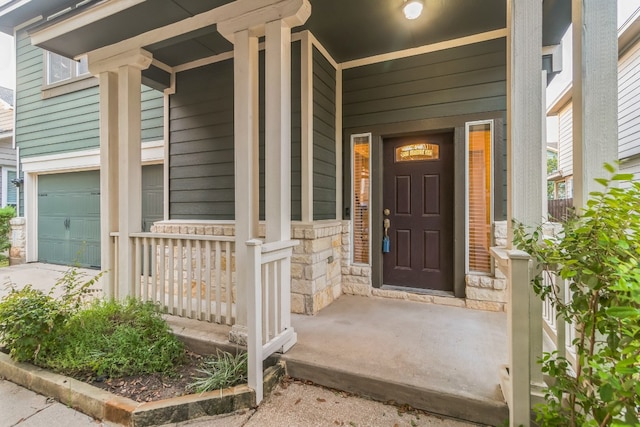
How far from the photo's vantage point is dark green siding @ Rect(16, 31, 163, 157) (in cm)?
494

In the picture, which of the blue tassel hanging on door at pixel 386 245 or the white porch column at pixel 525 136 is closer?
the white porch column at pixel 525 136

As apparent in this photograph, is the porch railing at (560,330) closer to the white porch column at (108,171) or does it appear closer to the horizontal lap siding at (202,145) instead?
the horizontal lap siding at (202,145)

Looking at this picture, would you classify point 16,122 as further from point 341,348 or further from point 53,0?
point 341,348

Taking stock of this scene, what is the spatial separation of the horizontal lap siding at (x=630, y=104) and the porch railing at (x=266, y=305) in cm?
495

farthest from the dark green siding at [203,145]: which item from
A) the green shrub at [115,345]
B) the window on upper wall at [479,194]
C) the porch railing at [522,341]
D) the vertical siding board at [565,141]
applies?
the vertical siding board at [565,141]

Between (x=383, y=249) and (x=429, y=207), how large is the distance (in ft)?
2.39

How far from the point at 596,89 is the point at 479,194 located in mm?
1780

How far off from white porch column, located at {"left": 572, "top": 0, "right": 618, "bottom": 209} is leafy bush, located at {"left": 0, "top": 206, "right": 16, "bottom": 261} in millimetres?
8708

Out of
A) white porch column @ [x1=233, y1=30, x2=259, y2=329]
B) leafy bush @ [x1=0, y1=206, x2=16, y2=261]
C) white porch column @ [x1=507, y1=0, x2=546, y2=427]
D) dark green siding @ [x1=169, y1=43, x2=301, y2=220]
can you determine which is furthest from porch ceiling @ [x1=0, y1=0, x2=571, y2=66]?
leafy bush @ [x1=0, y1=206, x2=16, y2=261]

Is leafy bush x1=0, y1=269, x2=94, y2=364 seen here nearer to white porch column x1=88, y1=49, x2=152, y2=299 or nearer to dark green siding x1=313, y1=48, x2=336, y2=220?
white porch column x1=88, y1=49, x2=152, y2=299

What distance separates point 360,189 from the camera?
3635 millimetres

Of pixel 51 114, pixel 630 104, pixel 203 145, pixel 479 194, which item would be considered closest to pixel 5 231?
pixel 51 114

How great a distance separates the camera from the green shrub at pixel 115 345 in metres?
2.06

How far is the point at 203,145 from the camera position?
3.69 m
